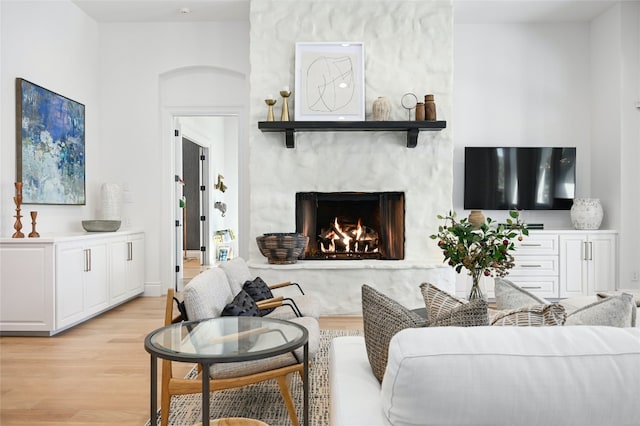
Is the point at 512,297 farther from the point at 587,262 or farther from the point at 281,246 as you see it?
the point at 587,262

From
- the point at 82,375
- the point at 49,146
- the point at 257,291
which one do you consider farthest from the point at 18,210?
the point at 257,291

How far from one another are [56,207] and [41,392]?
2.60m

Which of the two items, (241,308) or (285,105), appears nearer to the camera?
(241,308)

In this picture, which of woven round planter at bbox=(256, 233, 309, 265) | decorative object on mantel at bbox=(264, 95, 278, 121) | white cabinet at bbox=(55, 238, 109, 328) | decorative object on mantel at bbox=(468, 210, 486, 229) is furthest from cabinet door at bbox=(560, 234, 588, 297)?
white cabinet at bbox=(55, 238, 109, 328)

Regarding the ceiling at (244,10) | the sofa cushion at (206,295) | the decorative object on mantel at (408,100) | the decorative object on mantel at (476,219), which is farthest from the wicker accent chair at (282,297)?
the ceiling at (244,10)

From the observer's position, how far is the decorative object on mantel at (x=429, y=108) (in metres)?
5.05

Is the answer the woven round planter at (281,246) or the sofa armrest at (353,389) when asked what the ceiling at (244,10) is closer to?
the woven round planter at (281,246)

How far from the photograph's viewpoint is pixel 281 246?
4.88 m

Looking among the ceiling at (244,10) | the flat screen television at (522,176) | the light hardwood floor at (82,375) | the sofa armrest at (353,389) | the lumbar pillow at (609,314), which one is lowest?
the light hardwood floor at (82,375)

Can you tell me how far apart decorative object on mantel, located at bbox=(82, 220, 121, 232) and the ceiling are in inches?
90.9

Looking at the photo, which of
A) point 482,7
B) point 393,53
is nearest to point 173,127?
point 393,53

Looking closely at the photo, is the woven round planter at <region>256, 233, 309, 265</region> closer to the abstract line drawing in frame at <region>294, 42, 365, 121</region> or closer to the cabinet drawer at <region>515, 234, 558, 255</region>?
the abstract line drawing in frame at <region>294, 42, 365, 121</region>

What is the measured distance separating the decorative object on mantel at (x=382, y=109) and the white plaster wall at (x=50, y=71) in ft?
10.3

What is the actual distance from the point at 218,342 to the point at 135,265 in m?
4.19
